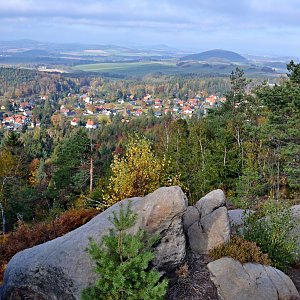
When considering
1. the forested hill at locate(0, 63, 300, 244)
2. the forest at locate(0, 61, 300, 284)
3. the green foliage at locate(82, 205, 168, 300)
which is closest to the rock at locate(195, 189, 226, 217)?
the forest at locate(0, 61, 300, 284)

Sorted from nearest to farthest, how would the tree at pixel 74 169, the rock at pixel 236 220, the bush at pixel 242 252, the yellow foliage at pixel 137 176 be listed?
the bush at pixel 242 252 → the rock at pixel 236 220 → the yellow foliage at pixel 137 176 → the tree at pixel 74 169

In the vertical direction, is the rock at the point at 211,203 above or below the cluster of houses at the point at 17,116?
above

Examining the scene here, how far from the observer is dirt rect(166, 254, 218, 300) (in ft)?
24.2

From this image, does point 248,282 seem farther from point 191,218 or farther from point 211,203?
point 211,203

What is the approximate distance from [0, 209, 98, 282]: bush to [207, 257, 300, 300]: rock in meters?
5.98

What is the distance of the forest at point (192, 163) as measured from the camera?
503 inches

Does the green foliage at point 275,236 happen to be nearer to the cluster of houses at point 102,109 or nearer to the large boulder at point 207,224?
the large boulder at point 207,224

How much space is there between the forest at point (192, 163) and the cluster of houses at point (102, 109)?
63.8 metres

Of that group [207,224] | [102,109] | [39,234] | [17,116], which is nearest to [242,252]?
[207,224]

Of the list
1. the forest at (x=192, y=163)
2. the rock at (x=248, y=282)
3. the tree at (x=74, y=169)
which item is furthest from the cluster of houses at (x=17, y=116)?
the rock at (x=248, y=282)

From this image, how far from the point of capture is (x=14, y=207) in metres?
29.8

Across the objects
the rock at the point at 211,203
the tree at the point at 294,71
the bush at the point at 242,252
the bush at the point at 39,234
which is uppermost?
the tree at the point at 294,71

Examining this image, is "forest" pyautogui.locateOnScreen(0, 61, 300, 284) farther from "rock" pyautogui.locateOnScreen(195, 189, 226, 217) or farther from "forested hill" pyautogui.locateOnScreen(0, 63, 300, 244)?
"rock" pyautogui.locateOnScreen(195, 189, 226, 217)

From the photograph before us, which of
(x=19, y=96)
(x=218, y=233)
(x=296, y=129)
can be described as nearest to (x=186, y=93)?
(x=19, y=96)
